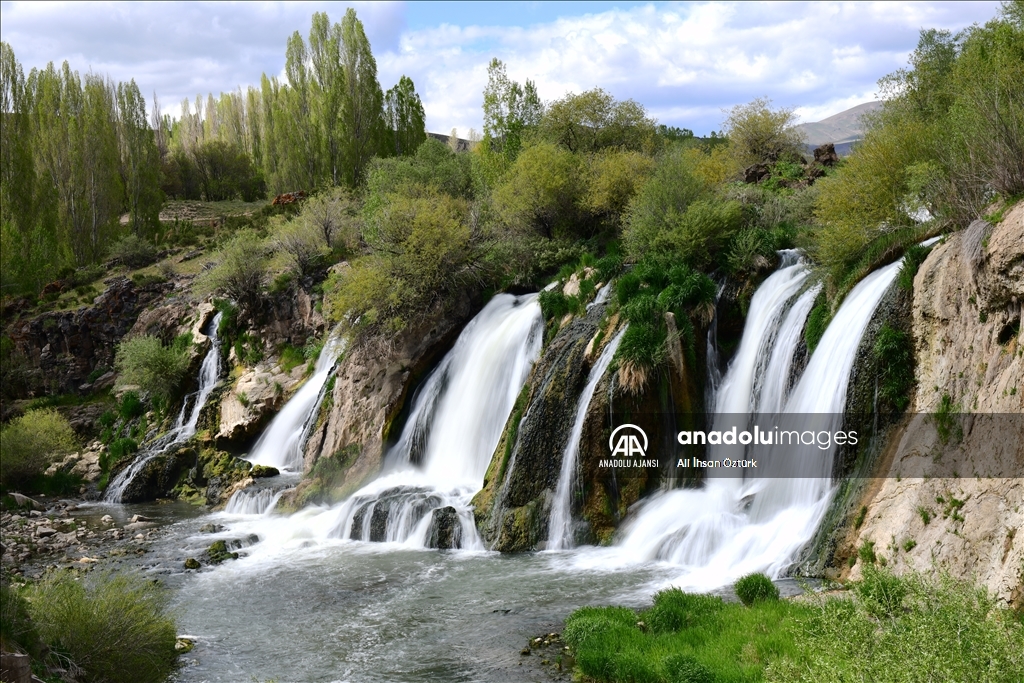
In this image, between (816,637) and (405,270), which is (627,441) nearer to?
(816,637)

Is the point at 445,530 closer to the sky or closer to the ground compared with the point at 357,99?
closer to the ground

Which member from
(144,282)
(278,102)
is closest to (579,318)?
(144,282)

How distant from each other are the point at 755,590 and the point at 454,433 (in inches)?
431

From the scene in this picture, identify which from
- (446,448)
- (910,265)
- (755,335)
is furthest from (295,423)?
(910,265)

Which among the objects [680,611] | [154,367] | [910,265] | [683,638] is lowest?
[683,638]

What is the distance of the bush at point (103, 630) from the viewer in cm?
1080

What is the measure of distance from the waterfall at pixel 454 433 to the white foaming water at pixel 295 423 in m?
4.40

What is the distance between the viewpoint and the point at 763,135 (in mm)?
32812

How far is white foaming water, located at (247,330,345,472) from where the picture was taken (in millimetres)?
25750

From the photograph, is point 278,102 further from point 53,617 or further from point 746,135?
point 53,617

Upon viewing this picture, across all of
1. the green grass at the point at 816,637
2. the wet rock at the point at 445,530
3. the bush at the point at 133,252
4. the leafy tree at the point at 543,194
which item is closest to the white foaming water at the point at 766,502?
the green grass at the point at 816,637

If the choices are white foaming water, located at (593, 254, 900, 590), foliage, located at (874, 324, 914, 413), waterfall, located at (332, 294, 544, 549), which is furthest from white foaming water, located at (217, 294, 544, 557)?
foliage, located at (874, 324, 914, 413)

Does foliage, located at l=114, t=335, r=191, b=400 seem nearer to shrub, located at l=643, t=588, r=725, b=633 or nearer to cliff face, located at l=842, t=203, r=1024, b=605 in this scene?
shrub, located at l=643, t=588, r=725, b=633

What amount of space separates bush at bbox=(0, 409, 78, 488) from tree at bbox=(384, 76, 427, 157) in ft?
93.3
